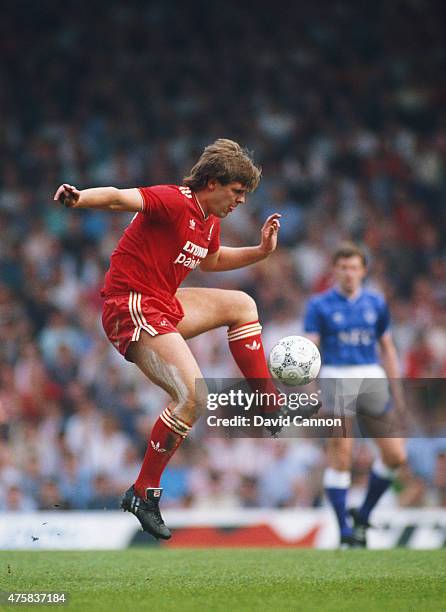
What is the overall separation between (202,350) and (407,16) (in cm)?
742

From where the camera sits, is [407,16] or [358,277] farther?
[407,16]

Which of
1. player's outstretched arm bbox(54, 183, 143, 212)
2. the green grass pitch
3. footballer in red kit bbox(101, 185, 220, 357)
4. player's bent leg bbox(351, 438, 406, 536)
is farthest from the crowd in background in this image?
player's outstretched arm bbox(54, 183, 143, 212)

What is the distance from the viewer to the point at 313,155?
15.2 m

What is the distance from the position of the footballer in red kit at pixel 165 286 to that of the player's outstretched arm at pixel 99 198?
0.03 metres

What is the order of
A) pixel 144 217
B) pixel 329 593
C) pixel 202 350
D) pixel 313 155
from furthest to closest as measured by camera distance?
1. pixel 313 155
2. pixel 202 350
3. pixel 144 217
4. pixel 329 593

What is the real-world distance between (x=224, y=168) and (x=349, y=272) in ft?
9.12

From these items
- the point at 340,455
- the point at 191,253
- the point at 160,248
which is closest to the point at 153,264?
the point at 160,248

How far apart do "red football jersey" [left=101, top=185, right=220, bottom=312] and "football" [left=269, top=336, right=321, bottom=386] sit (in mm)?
761

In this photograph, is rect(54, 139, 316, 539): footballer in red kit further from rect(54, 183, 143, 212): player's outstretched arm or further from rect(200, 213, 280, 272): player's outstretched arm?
rect(200, 213, 280, 272): player's outstretched arm

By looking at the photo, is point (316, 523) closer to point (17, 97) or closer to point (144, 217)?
point (144, 217)

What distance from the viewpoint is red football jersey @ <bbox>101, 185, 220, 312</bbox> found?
6426 mm

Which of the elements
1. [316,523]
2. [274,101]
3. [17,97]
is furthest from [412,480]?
[17,97]

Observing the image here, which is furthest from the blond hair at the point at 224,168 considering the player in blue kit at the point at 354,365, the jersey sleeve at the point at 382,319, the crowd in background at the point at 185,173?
the crowd in background at the point at 185,173

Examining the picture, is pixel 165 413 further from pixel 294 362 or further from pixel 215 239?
pixel 215 239
